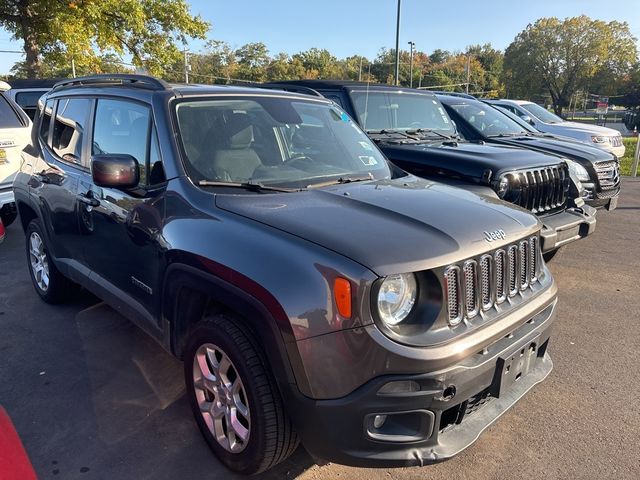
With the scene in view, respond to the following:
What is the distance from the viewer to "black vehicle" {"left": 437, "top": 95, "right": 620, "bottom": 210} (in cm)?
685

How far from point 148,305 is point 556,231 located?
382 cm

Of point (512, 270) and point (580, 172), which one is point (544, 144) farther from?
point (512, 270)

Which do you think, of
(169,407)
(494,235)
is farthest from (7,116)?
(494,235)

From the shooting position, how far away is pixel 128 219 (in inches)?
124

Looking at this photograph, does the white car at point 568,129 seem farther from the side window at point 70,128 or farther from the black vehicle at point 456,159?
the side window at point 70,128

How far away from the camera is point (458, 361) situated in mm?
2170

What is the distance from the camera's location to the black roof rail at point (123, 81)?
3303mm

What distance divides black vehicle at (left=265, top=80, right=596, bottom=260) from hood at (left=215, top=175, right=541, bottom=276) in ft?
7.32

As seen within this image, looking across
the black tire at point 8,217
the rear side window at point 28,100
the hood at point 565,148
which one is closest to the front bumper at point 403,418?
the hood at point 565,148

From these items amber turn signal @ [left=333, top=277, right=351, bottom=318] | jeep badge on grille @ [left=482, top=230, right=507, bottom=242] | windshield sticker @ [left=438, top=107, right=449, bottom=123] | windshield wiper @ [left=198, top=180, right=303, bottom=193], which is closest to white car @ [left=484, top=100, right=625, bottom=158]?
windshield sticker @ [left=438, top=107, right=449, bottom=123]

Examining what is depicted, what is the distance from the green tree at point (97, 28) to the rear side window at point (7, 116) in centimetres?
1116

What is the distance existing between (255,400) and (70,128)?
2.96 metres

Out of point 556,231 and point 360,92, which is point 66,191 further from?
point 556,231

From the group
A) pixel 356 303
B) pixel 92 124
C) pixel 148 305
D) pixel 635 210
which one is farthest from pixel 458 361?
pixel 635 210
